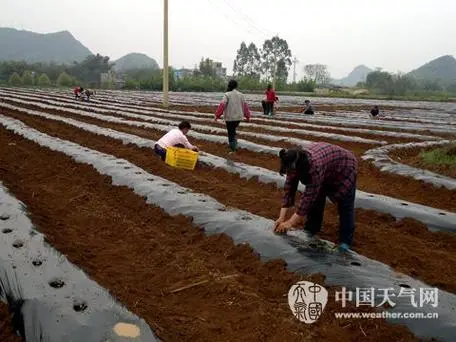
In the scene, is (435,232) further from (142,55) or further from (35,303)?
(142,55)

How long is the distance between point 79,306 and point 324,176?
7.03 ft

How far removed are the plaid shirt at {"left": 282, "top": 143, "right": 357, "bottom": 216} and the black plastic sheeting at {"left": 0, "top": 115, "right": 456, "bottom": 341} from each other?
0.47 meters

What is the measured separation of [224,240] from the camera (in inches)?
166

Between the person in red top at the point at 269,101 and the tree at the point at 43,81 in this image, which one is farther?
the tree at the point at 43,81

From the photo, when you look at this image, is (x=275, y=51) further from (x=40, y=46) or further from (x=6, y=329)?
(x=40, y=46)

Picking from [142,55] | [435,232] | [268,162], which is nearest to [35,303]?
[435,232]

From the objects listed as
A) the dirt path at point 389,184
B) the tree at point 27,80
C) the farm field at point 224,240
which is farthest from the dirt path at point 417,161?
the tree at point 27,80

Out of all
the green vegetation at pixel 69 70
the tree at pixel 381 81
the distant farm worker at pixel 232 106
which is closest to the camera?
the distant farm worker at pixel 232 106

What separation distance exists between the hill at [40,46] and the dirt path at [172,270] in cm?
14304

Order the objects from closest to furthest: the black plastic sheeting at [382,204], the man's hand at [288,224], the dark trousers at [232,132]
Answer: the man's hand at [288,224]
the black plastic sheeting at [382,204]
the dark trousers at [232,132]

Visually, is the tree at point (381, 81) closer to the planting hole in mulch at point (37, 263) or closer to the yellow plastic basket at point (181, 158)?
the yellow plastic basket at point (181, 158)

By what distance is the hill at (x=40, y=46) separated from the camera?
458 feet

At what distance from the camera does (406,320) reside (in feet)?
9.27

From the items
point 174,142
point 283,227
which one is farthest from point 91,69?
point 283,227
